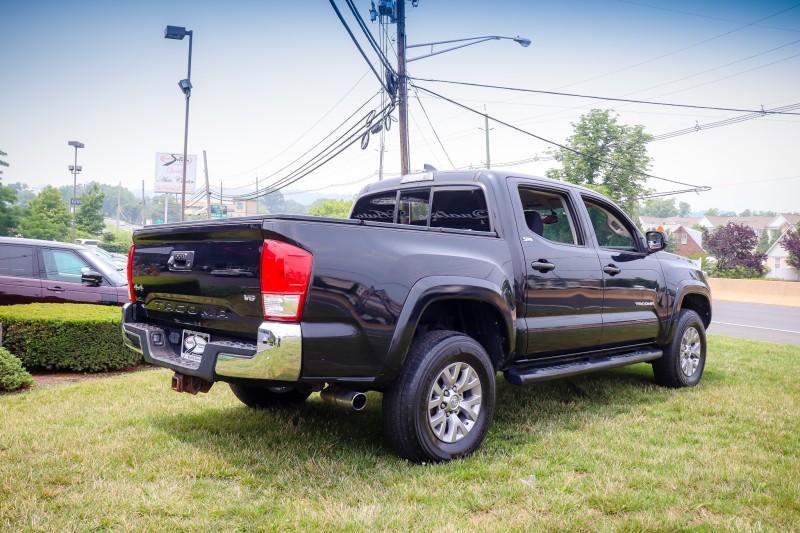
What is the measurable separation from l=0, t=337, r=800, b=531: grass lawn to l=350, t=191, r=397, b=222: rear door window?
1663mm

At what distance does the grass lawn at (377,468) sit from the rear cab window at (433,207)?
163 cm

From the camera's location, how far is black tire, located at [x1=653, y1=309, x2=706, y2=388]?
6.27 m

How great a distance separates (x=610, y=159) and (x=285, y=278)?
183 ft

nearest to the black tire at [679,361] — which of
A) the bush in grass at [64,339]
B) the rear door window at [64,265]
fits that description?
the bush in grass at [64,339]

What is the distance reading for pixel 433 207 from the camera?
16.7 feet

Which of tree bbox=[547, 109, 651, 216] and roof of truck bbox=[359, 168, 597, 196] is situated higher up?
tree bbox=[547, 109, 651, 216]

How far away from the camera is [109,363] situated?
7.40m

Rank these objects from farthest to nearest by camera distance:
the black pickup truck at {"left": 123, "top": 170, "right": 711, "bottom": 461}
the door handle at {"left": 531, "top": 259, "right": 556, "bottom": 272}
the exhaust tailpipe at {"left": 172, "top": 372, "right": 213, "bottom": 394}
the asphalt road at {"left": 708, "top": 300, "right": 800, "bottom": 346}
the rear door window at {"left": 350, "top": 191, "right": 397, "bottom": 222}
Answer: the asphalt road at {"left": 708, "top": 300, "right": 800, "bottom": 346}
the rear door window at {"left": 350, "top": 191, "right": 397, "bottom": 222}
the door handle at {"left": 531, "top": 259, "right": 556, "bottom": 272}
the exhaust tailpipe at {"left": 172, "top": 372, "right": 213, "bottom": 394}
the black pickup truck at {"left": 123, "top": 170, "right": 711, "bottom": 461}


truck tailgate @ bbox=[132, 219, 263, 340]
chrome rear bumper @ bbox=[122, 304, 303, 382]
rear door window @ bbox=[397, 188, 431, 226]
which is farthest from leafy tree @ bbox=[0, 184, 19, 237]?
chrome rear bumper @ bbox=[122, 304, 303, 382]

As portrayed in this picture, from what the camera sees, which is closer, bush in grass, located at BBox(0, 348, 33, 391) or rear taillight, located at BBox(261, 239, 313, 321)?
rear taillight, located at BBox(261, 239, 313, 321)

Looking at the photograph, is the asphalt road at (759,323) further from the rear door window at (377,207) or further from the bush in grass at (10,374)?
the bush in grass at (10,374)

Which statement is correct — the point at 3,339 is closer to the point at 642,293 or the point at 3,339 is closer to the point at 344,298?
the point at 344,298

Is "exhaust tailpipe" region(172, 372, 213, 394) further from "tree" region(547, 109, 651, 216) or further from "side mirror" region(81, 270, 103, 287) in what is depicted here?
"tree" region(547, 109, 651, 216)

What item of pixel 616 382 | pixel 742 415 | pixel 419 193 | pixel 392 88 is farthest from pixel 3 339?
pixel 392 88
